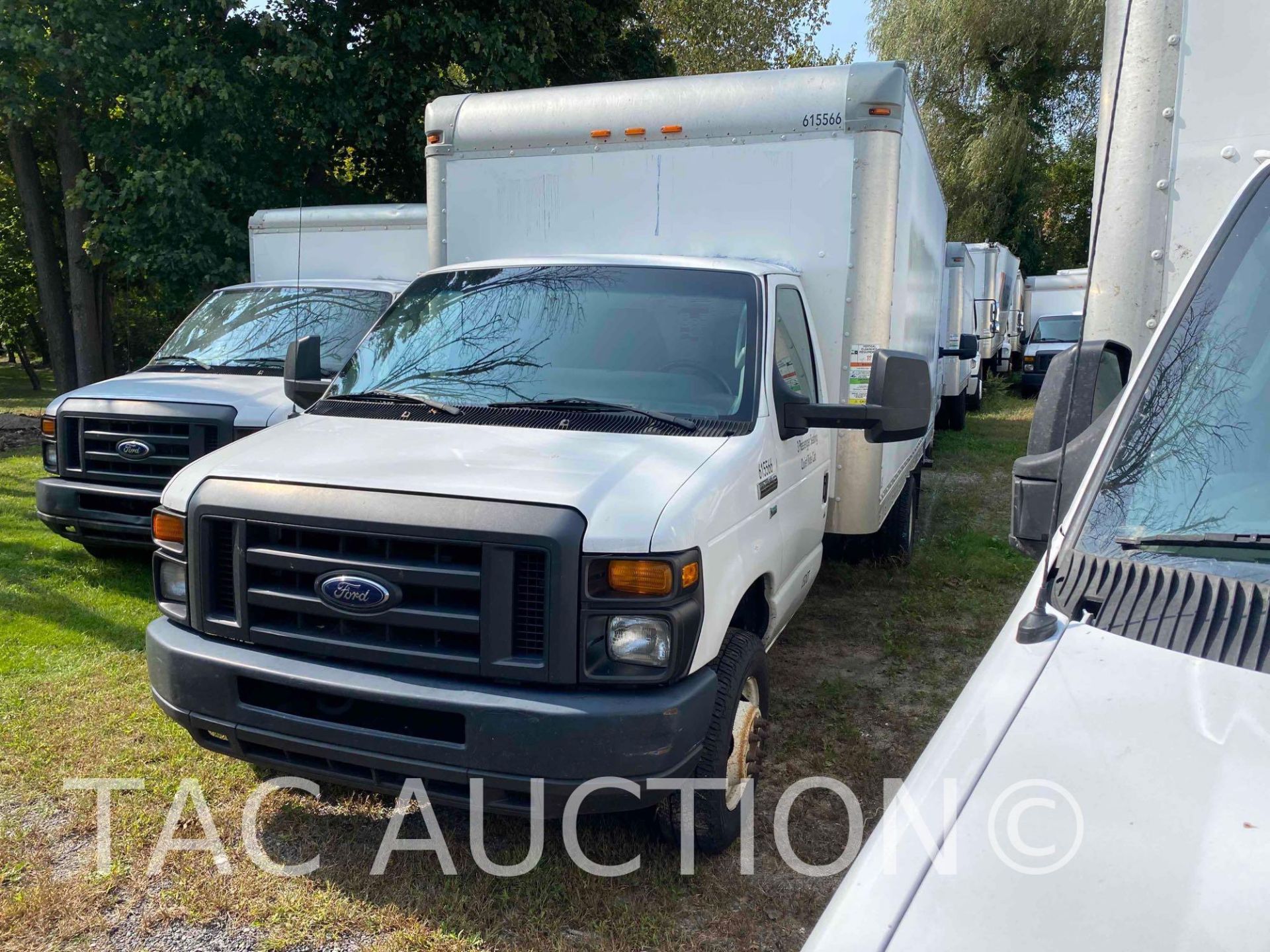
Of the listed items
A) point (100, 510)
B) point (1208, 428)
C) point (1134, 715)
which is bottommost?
point (100, 510)

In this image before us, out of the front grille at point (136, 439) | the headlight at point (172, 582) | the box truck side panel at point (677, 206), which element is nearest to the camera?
the headlight at point (172, 582)

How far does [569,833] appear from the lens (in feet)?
11.6

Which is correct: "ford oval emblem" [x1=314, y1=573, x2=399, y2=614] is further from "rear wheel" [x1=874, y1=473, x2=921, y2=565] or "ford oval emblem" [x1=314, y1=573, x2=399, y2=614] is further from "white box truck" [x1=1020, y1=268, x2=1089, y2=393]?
"white box truck" [x1=1020, y1=268, x2=1089, y2=393]

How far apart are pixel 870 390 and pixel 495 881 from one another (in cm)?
227

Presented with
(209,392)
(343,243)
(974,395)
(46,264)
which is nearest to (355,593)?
(209,392)

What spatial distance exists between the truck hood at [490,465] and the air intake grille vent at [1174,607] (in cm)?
129

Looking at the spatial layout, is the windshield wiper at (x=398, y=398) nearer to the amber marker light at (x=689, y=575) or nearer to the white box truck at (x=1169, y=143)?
the amber marker light at (x=689, y=575)

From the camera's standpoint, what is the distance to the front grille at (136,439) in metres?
6.31

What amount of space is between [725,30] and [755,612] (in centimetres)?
2564

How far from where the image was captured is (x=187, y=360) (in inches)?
300

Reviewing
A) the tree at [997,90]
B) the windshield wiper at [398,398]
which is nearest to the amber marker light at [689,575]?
the windshield wiper at [398,398]

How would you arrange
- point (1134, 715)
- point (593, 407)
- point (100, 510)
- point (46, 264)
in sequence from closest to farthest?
point (1134, 715) < point (593, 407) < point (100, 510) < point (46, 264)

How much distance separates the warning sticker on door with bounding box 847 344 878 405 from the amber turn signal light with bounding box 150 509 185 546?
320cm

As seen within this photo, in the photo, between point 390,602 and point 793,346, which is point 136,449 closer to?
point 390,602
